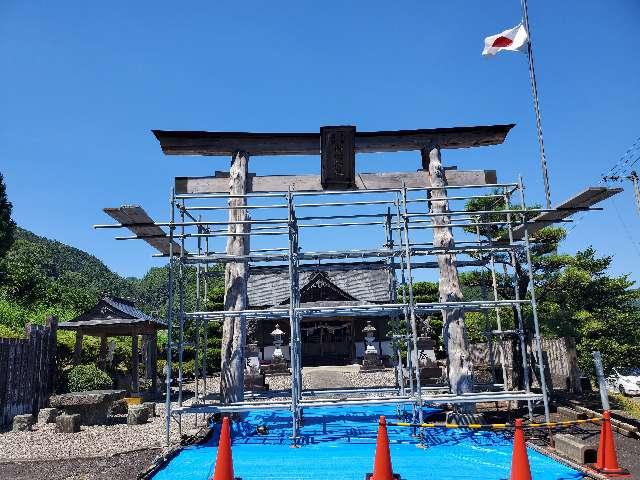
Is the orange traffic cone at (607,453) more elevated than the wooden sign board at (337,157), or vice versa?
the wooden sign board at (337,157)

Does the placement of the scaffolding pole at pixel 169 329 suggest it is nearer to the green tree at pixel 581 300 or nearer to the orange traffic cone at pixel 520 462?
the orange traffic cone at pixel 520 462

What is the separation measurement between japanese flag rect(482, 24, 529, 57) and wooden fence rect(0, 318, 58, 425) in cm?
1378

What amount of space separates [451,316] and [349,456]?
3.96 metres

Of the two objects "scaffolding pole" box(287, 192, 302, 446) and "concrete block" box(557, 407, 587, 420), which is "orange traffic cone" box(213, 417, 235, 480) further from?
"concrete block" box(557, 407, 587, 420)

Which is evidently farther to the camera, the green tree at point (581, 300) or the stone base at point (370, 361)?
the stone base at point (370, 361)

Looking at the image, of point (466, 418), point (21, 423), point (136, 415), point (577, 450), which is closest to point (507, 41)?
point (466, 418)

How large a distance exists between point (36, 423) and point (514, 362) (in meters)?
11.4

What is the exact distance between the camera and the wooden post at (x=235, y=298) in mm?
9203

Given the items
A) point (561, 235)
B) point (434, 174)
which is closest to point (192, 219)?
point (434, 174)

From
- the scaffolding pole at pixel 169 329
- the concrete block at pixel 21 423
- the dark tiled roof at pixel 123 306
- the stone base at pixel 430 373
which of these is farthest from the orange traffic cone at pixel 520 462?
the dark tiled roof at pixel 123 306

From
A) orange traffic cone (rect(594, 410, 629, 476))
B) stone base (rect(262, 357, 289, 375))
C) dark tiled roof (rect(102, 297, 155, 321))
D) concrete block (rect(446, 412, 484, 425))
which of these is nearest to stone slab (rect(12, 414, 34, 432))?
dark tiled roof (rect(102, 297, 155, 321))

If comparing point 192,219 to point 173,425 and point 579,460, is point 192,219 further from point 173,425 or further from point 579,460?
point 579,460

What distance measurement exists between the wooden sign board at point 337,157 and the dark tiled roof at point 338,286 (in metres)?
16.8

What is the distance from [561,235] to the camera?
18.3m
